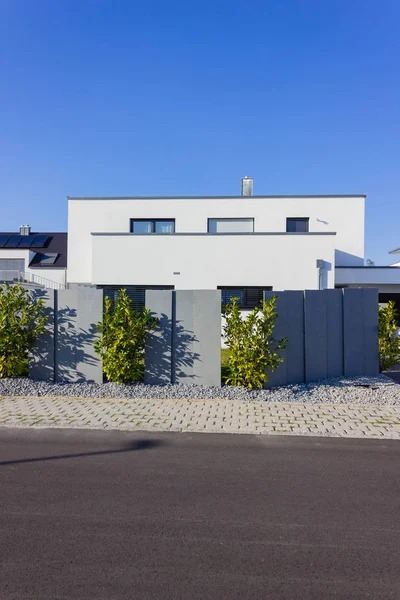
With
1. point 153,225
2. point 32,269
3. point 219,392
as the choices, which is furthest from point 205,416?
point 32,269

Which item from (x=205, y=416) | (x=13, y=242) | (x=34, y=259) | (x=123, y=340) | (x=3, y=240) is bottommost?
(x=205, y=416)

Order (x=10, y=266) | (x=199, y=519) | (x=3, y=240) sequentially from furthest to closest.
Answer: (x=3, y=240) → (x=10, y=266) → (x=199, y=519)

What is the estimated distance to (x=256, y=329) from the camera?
8023mm

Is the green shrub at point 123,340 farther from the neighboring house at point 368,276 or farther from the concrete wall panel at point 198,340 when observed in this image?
the neighboring house at point 368,276

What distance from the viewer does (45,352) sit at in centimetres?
865

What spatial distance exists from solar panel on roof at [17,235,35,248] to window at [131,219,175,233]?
1413cm

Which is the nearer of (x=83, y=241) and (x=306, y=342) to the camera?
(x=306, y=342)

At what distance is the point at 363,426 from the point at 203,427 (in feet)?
7.58

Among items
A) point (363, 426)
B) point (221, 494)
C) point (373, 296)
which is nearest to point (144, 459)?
point (221, 494)

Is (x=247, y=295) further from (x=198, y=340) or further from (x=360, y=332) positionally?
(x=198, y=340)

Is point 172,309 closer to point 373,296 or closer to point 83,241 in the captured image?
point 373,296

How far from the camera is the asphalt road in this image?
2744 millimetres

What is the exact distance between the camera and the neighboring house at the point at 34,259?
2555 centimetres

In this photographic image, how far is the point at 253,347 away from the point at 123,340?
95.8 inches
